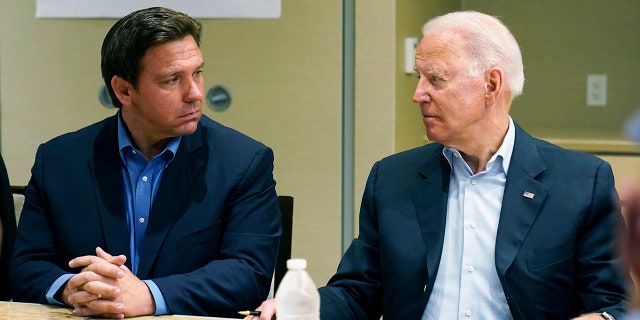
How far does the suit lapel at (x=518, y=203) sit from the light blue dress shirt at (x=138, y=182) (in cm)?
79

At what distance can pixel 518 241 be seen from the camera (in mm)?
1730

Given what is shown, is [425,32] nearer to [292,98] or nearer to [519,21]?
[292,98]

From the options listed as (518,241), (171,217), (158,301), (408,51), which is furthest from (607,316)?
(408,51)

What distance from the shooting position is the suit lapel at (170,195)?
199 centimetres

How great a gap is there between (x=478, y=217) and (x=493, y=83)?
0.28m

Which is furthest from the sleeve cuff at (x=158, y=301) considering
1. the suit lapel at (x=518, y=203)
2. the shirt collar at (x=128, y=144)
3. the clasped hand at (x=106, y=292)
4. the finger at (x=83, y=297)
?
the suit lapel at (x=518, y=203)

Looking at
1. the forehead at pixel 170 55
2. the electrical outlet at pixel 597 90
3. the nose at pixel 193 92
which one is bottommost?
the electrical outlet at pixel 597 90

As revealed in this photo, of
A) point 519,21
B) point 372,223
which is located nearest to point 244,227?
point 372,223

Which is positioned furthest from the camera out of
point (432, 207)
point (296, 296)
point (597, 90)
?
point (597, 90)

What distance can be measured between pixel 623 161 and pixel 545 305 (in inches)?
64.7

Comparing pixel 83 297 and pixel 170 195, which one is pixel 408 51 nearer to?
pixel 170 195

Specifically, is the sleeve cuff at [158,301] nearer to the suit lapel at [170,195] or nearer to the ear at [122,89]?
the suit lapel at [170,195]

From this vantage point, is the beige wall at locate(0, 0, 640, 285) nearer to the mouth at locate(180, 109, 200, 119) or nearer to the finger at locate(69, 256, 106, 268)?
the mouth at locate(180, 109, 200, 119)

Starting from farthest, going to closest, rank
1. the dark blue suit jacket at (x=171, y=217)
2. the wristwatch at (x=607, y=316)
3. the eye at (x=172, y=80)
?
the eye at (x=172, y=80)
the dark blue suit jacket at (x=171, y=217)
the wristwatch at (x=607, y=316)
